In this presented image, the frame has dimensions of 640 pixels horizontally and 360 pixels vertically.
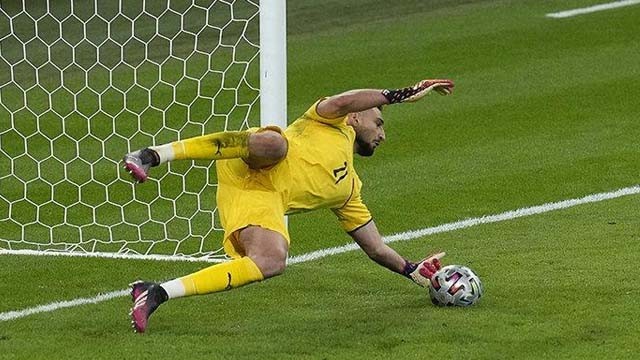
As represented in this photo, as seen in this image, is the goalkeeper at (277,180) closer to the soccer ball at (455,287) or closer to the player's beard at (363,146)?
the player's beard at (363,146)

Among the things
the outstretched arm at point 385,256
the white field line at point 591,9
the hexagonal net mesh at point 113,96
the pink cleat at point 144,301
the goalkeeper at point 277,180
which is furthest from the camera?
the white field line at point 591,9

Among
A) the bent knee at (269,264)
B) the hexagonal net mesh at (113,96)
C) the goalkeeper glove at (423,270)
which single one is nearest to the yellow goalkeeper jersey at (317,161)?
the bent knee at (269,264)

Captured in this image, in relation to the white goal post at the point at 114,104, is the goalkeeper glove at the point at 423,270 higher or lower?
higher

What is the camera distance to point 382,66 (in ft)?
45.5

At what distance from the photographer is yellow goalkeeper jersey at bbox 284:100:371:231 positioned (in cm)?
773

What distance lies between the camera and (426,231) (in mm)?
9750

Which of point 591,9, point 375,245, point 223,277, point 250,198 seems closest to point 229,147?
point 250,198

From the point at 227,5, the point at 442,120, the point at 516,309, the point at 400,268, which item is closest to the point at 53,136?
the point at 227,5

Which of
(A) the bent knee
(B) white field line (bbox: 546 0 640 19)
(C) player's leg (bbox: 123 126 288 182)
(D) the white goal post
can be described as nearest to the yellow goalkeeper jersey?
(C) player's leg (bbox: 123 126 288 182)

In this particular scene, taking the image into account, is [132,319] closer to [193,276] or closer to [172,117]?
[193,276]

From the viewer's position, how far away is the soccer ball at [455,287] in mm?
7789

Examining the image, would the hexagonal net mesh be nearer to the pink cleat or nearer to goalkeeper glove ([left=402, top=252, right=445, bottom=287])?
goalkeeper glove ([left=402, top=252, right=445, bottom=287])

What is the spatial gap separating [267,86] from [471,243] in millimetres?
1619

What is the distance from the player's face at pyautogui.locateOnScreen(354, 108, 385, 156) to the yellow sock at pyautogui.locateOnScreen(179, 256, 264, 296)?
1.02 meters
